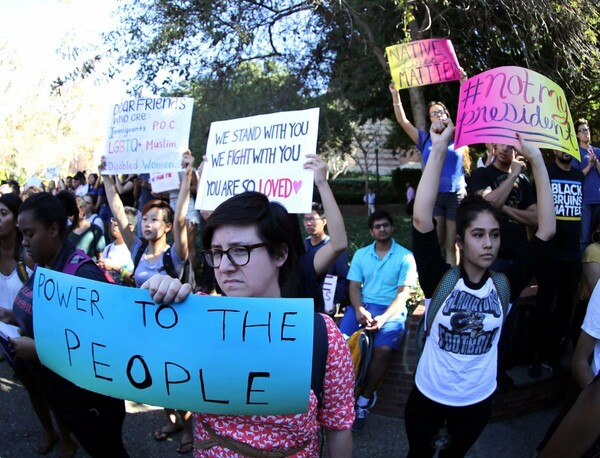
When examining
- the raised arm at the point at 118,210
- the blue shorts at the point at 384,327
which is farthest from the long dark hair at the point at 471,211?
the raised arm at the point at 118,210

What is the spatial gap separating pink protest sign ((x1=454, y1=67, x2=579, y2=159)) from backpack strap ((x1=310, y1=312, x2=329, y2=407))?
211 centimetres

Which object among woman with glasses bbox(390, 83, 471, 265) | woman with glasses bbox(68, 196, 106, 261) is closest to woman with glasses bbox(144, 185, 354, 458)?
woman with glasses bbox(390, 83, 471, 265)

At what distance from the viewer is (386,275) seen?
4980 mm

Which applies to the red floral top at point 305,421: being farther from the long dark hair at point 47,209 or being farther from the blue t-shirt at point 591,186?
the blue t-shirt at point 591,186

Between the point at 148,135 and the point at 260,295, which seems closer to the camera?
the point at 260,295

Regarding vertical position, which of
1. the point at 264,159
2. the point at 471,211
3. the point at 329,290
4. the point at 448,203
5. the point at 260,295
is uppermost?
the point at 264,159

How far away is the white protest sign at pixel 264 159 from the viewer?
11.8ft

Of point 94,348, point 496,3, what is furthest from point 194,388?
point 496,3

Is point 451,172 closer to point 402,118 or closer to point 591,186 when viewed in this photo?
point 402,118

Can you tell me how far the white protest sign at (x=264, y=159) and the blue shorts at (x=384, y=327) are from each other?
1.69m

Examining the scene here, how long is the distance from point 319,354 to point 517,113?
2.46 meters

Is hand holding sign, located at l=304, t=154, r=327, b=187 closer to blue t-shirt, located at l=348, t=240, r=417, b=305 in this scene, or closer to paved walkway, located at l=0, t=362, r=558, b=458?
blue t-shirt, located at l=348, t=240, r=417, b=305

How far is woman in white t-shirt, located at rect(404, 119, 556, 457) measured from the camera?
2.87 meters

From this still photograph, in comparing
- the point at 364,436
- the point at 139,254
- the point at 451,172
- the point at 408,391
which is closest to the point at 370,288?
the point at 408,391
